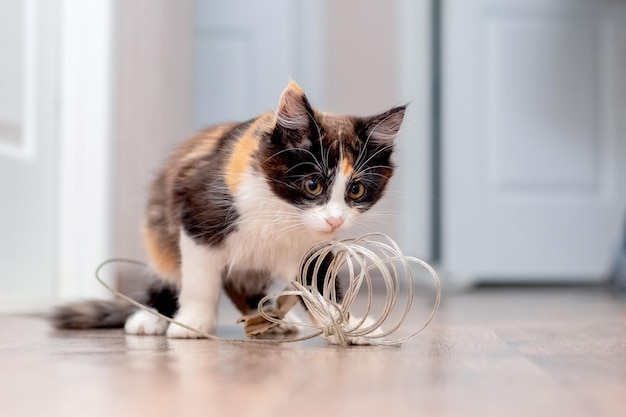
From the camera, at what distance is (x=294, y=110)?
1.16 m

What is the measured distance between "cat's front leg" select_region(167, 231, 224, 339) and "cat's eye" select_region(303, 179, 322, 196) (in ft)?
0.67

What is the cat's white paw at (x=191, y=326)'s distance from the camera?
4.11 feet

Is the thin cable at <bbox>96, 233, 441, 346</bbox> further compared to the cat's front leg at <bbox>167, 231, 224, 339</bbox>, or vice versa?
the cat's front leg at <bbox>167, 231, 224, 339</bbox>

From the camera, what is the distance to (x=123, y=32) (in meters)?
2.46

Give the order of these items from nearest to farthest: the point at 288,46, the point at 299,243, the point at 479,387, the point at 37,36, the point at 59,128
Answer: the point at 479,387
the point at 299,243
the point at 37,36
the point at 59,128
the point at 288,46

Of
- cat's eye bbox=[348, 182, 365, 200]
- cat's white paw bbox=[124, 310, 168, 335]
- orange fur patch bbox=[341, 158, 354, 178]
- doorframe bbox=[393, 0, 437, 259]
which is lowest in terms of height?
cat's white paw bbox=[124, 310, 168, 335]

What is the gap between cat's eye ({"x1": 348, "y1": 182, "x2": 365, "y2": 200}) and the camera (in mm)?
1199

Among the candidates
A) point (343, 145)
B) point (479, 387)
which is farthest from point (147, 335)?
point (479, 387)

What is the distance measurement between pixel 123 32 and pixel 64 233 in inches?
27.5

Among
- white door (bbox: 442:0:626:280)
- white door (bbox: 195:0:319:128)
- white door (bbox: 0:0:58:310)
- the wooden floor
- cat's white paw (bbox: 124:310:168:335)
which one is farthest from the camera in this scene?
white door (bbox: 195:0:319:128)

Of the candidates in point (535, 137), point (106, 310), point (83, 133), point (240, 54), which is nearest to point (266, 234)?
point (106, 310)

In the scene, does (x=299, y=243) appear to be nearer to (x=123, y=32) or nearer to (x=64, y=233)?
(x=64, y=233)

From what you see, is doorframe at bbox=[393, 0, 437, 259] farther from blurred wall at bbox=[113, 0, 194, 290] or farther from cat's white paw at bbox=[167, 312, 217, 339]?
cat's white paw at bbox=[167, 312, 217, 339]

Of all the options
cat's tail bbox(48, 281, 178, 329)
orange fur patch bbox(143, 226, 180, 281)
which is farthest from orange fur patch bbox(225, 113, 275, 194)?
cat's tail bbox(48, 281, 178, 329)
